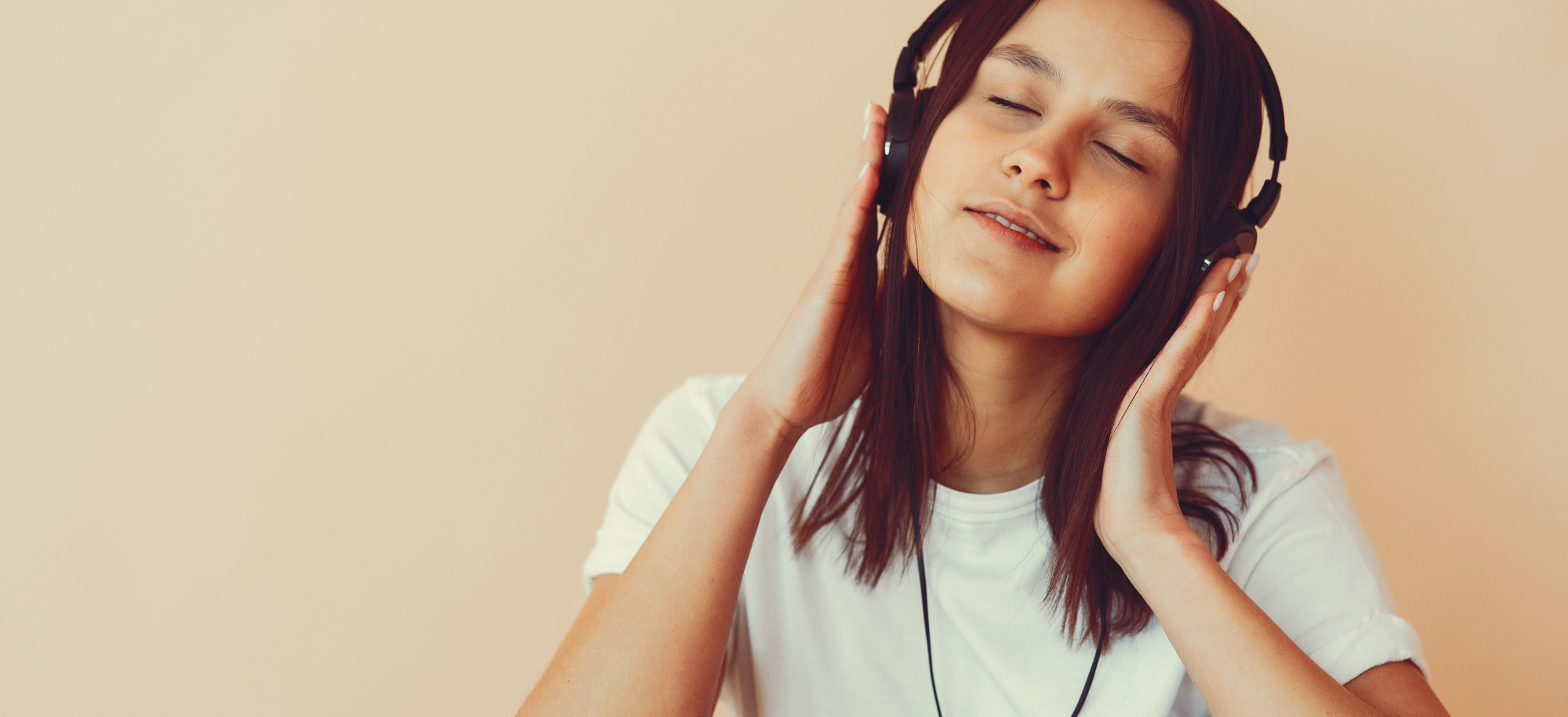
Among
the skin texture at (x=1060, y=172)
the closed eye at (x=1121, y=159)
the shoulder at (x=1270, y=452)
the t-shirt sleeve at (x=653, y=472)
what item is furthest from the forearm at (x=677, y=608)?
the shoulder at (x=1270, y=452)

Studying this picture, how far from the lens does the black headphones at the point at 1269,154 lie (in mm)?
1141

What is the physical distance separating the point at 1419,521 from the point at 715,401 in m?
1.32

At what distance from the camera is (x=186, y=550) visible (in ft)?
5.26

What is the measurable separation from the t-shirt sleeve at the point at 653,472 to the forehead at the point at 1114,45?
0.63 meters

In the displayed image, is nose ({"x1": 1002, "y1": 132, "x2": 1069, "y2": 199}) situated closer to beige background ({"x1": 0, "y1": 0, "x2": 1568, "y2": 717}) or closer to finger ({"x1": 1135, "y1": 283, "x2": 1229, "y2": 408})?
finger ({"x1": 1135, "y1": 283, "x2": 1229, "y2": 408})

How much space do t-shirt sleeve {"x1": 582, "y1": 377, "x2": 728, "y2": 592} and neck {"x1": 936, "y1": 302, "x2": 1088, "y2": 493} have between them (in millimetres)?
341

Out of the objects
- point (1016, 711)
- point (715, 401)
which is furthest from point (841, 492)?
point (1016, 711)

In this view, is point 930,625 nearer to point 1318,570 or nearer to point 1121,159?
point 1318,570

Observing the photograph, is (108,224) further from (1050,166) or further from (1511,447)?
(1511,447)

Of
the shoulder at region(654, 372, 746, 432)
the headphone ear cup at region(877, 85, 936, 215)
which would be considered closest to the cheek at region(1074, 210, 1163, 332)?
the headphone ear cup at region(877, 85, 936, 215)

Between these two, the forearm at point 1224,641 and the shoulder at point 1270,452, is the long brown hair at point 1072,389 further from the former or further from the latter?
the forearm at point 1224,641

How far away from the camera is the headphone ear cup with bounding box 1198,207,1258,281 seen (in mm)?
1130

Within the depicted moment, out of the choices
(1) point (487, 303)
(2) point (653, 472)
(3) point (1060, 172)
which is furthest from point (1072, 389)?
(1) point (487, 303)

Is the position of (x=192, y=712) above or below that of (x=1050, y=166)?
below
